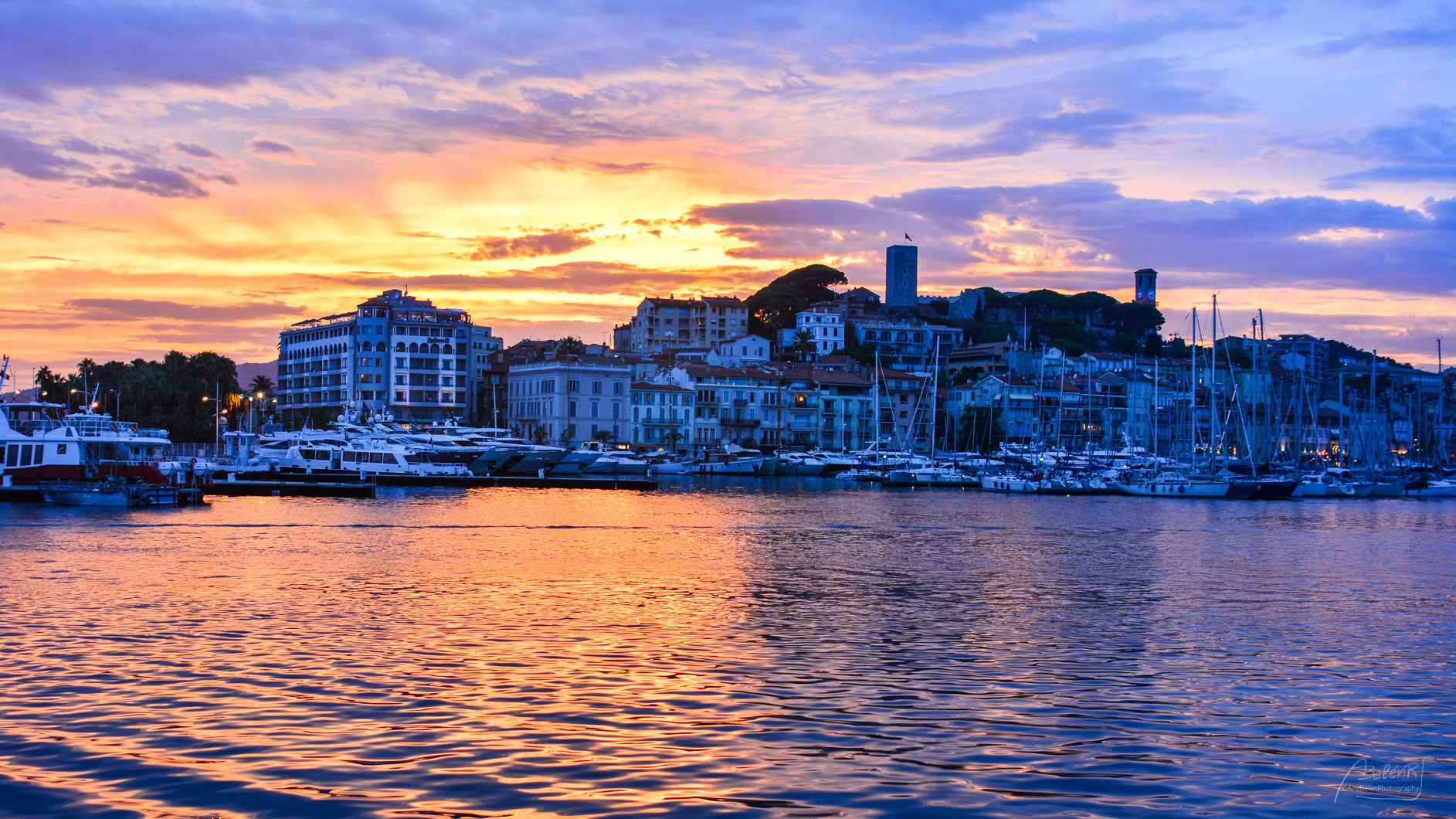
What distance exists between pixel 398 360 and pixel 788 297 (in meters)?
60.1

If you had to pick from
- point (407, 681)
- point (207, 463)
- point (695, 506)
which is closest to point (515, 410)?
point (207, 463)

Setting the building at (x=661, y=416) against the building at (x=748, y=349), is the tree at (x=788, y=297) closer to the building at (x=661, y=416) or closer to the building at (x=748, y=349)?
the building at (x=748, y=349)

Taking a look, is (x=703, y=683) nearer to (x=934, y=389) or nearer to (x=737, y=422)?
(x=934, y=389)

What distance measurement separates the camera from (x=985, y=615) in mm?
22516

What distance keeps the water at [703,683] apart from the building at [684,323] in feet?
427

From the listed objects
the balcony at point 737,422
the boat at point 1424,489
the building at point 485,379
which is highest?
the building at point 485,379

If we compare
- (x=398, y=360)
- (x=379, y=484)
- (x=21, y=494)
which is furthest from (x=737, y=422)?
(x=21, y=494)

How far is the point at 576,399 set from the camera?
124m

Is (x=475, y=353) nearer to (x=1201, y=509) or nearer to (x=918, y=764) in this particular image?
(x=1201, y=509)

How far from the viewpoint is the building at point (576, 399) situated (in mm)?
123062

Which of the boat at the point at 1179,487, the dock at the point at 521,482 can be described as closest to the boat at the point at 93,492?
the dock at the point at 521,482

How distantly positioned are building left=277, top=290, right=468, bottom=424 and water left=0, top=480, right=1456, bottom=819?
357 feet

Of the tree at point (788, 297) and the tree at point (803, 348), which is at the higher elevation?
the tree at point (788, 297)

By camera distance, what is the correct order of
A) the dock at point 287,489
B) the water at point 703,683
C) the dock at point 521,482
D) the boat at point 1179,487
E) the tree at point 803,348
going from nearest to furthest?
the water at point 703,683, the dock at point 287,489, the dock at point 521,482, the boat at point 1179,487, the tree at point 803,348
